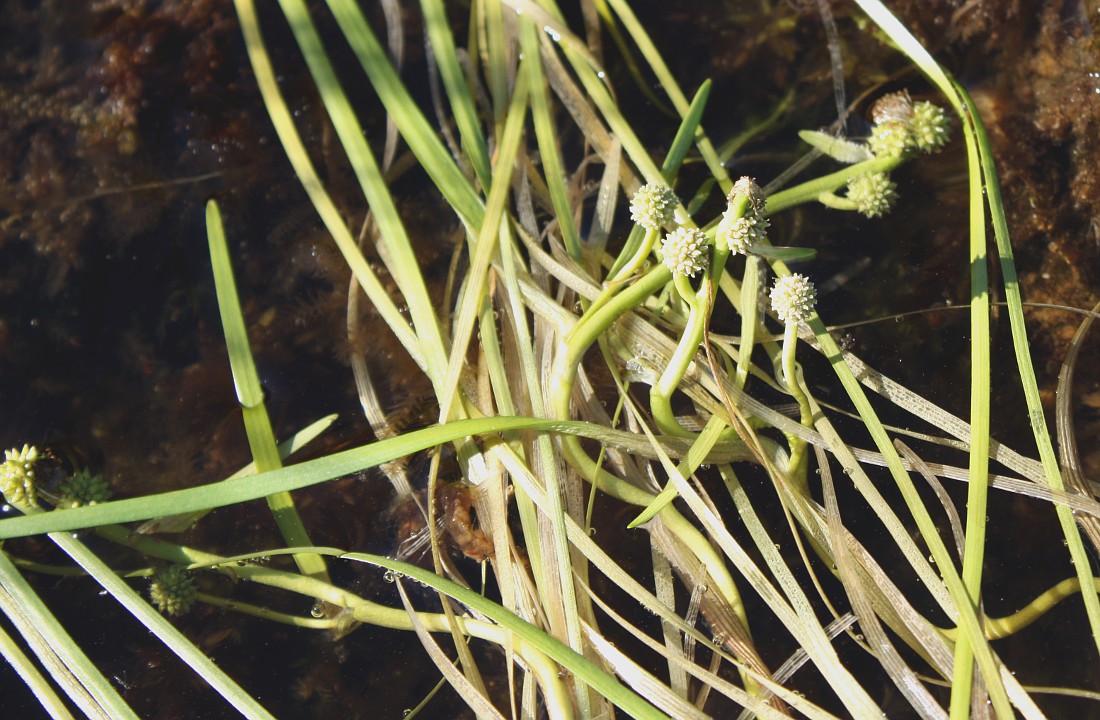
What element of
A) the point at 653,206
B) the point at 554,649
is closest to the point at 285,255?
the point at 653,206

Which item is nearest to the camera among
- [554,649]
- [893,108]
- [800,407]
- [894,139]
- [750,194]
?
[750,194]

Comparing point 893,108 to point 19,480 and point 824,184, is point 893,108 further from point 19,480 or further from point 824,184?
point 19,480

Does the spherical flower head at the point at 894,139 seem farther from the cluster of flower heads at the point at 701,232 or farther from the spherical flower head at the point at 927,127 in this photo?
the cluster of flower heads at the point at 701,232

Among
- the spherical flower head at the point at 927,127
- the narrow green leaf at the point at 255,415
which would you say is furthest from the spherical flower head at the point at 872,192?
the narrow green leaf at the point at 255,415

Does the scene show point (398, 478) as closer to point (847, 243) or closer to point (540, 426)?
point (540, 426)

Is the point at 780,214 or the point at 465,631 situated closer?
the point at 465,631

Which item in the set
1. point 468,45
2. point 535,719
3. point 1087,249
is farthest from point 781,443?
point 468,45
